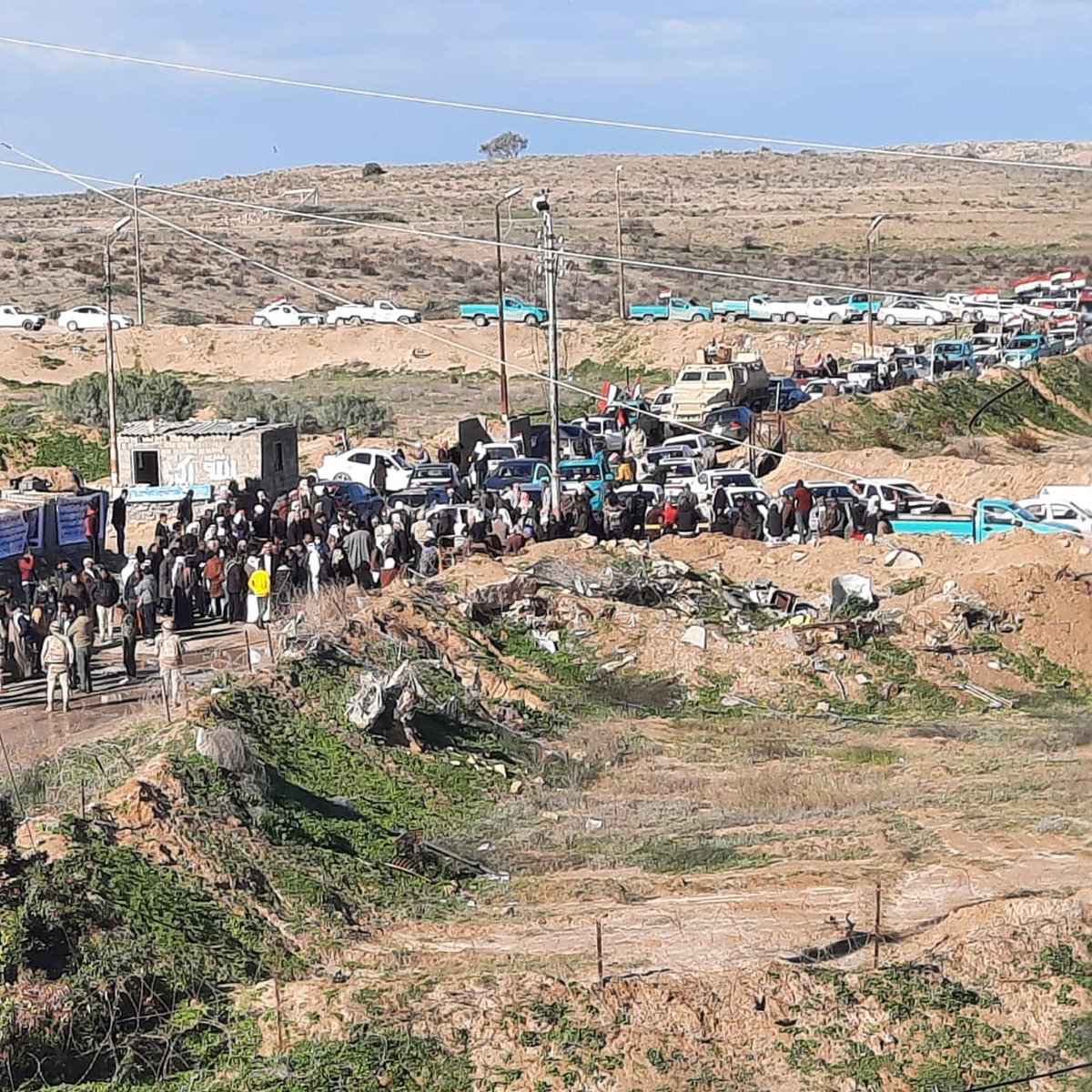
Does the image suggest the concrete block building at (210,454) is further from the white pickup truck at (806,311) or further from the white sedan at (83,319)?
the white pickup truck at (806,311)

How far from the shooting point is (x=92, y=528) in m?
28.2

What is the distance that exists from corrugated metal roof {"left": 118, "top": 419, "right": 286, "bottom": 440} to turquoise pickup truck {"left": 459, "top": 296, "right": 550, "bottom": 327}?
25.5 m

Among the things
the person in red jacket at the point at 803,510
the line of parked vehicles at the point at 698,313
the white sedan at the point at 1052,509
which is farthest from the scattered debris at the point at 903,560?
the line of parked vehicles at the point at 698,313

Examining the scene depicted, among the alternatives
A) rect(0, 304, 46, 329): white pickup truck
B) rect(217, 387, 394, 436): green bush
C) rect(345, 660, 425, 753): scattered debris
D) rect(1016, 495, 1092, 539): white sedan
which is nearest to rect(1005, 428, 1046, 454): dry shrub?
rect(1016, 495, 1092, 539): white sedan

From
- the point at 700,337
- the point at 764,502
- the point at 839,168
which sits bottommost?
the point at 764,502

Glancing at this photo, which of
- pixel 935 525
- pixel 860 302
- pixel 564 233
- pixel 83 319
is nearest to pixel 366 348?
pixel 83 319

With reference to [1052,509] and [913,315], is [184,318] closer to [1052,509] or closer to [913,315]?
[913,315]

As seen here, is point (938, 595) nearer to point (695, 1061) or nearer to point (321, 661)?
point (321, 661)

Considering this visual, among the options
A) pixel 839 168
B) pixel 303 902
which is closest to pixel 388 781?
pixel 303 902

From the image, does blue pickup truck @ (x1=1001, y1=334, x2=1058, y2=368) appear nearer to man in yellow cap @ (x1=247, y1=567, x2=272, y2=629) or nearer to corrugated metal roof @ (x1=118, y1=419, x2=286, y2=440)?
corrugated metal roof @ (x1=118, y1=419, x2=286, y2=440)

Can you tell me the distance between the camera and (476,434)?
3962cm

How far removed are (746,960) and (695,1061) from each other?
1339mm

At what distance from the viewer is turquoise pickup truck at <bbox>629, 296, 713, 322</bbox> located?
62406 millimetres

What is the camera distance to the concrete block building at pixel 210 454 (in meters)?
34.2
